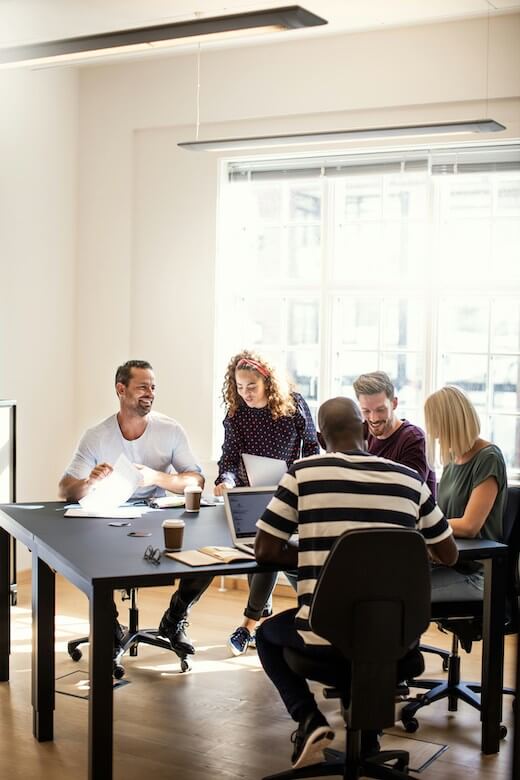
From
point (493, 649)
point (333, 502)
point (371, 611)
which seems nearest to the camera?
point (371, 611)

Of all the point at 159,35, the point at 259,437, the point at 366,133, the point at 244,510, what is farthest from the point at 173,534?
the point at 366,133

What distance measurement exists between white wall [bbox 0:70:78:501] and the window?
109cm

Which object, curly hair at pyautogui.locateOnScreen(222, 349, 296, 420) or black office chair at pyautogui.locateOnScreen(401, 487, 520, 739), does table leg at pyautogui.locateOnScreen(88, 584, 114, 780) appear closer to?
black office chair at pyautogui.locateOnScreen(401, 487, 520, 739)

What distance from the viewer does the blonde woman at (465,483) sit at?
11.8 feet

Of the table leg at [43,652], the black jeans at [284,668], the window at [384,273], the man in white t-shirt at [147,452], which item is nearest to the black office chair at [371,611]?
the black jeans at [284,668]

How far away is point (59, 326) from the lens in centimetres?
636

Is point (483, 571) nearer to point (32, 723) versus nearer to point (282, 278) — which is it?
point (32, 723)

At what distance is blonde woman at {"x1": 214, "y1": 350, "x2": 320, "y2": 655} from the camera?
470 cm

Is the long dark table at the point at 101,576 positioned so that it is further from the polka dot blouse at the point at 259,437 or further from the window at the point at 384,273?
the window at the point at 384,273

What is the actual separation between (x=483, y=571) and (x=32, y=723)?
1815mm

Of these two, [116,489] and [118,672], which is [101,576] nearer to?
[116,489]

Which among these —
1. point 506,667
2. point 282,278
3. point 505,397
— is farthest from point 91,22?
point 506,667

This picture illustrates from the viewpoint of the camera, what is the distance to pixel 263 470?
14.5 feet

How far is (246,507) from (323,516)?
70 cm
